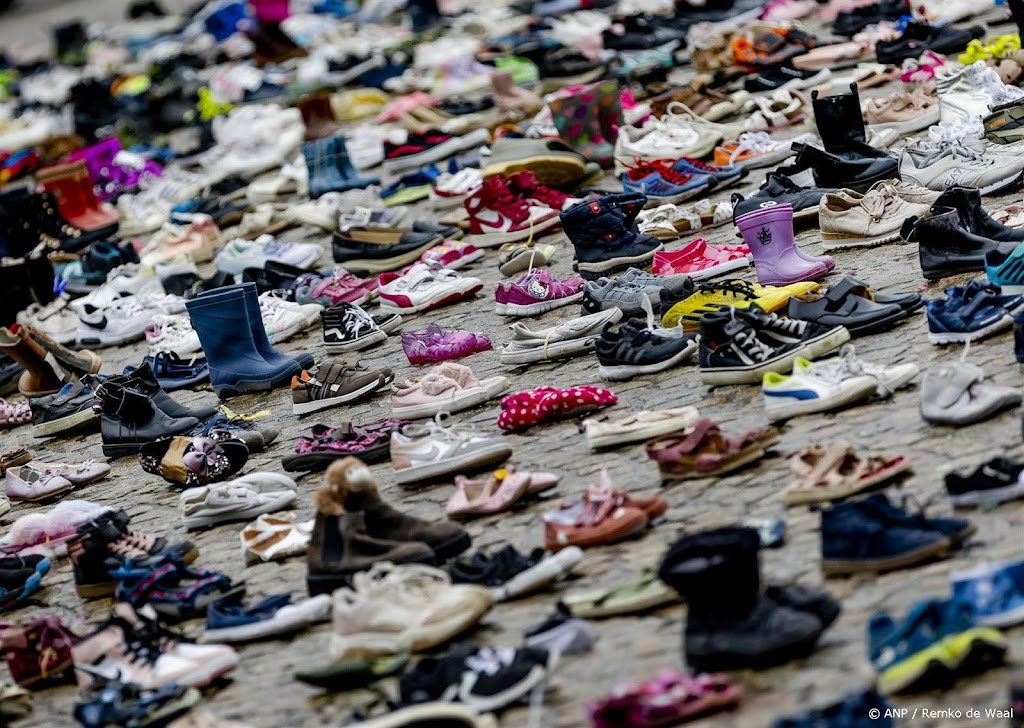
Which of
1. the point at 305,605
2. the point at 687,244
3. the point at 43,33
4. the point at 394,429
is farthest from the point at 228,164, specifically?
the point at 43,33

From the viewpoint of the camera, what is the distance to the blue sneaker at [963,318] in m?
5.37

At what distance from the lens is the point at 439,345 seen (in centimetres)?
711

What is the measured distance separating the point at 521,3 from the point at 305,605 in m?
12.4

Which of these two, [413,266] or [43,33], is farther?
[43,33]

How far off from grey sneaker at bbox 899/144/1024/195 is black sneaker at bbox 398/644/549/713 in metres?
3.75

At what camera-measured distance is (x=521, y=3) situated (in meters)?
16.4

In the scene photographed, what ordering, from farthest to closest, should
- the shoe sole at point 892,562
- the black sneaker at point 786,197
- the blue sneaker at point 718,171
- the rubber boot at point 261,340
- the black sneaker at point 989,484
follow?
the blue sneaker at point 718,171
the rubber boot at point 261,340
the black sneaker at point 786,197
the black sneaker at point 989,484
the shoe sole at point 892,562

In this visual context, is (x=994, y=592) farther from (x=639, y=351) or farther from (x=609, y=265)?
(x=609, y=265)

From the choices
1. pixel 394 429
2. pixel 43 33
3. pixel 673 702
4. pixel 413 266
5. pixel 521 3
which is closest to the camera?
pixel 673 702

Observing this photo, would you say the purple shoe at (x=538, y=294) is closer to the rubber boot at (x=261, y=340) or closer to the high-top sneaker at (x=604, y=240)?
the high-top sneaker at (x=604, y=240)

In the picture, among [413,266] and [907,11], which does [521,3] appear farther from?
[413,266]

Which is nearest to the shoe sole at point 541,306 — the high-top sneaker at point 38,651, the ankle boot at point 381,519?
the ankle boot at point 381,519

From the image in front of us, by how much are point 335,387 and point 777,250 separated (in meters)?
1.87

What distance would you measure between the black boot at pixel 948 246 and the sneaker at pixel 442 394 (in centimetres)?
165
